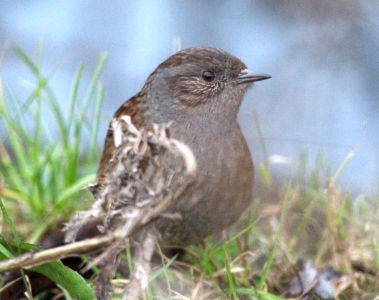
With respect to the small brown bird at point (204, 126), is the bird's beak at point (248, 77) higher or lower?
higher

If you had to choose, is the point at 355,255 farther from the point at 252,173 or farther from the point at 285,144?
the point at 285,144

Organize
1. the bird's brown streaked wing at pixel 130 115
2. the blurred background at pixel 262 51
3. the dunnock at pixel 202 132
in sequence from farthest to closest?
the blurred background at pixel 262 51 < the bird's brown streaked wing at pixel 130 115 < the dunnock at pixel 202 132

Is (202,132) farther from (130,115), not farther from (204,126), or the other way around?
(130,115)

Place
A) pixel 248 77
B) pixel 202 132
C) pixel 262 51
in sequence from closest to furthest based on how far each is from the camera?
pixel 202 132
pixel 248 77
pixel 262 51

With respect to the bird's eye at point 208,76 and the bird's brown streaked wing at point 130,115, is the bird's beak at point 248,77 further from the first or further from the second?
the bird's brown streaked wing at point 130,115

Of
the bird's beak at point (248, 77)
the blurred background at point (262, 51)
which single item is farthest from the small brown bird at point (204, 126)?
the blurred background at point (262, 51)

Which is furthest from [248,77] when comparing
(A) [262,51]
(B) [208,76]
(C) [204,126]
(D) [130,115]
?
(A) [262,51]

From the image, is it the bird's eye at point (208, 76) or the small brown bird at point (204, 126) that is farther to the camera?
the bird's eye at point (208, 76)

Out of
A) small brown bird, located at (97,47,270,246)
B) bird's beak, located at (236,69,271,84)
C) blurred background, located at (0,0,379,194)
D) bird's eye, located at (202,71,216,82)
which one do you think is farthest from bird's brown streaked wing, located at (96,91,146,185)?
blurred background, located at (0,0,379,194)

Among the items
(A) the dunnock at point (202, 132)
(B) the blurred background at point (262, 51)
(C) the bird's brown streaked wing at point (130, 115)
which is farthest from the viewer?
(B) the blurred background at point (262, 51)
